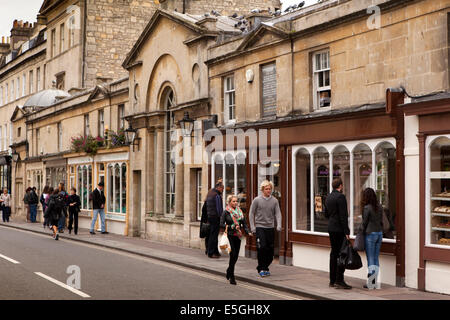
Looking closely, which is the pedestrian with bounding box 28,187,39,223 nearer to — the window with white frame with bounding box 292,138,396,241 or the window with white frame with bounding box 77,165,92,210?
the window with white frame with bounding box 77,165,92,210

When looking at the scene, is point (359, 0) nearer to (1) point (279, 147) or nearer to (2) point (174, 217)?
(1) point (279, 147)

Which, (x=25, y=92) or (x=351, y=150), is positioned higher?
(x=25, y=92)

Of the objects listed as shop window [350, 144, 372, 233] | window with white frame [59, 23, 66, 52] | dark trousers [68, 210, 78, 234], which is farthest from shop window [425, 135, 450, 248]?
window with white frame [59, 23, 66, 52]

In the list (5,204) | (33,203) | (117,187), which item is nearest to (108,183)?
(117,187)

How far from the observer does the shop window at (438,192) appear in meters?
12.0

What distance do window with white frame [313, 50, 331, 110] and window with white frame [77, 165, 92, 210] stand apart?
640 inches

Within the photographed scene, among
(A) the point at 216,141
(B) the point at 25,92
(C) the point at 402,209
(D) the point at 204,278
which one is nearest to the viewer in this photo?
(C) the point at 402,209

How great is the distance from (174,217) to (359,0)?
10.8 metres

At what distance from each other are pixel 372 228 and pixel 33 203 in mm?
26497

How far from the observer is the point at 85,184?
102ft

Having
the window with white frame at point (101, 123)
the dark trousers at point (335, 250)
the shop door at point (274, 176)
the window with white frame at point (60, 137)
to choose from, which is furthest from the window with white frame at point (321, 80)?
the window with white frame at point (60, 137)

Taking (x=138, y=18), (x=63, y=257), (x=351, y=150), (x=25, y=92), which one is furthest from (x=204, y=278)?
(x=25, y=92)

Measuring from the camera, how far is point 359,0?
14.3m

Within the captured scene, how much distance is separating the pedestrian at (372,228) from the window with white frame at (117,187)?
603 inches
